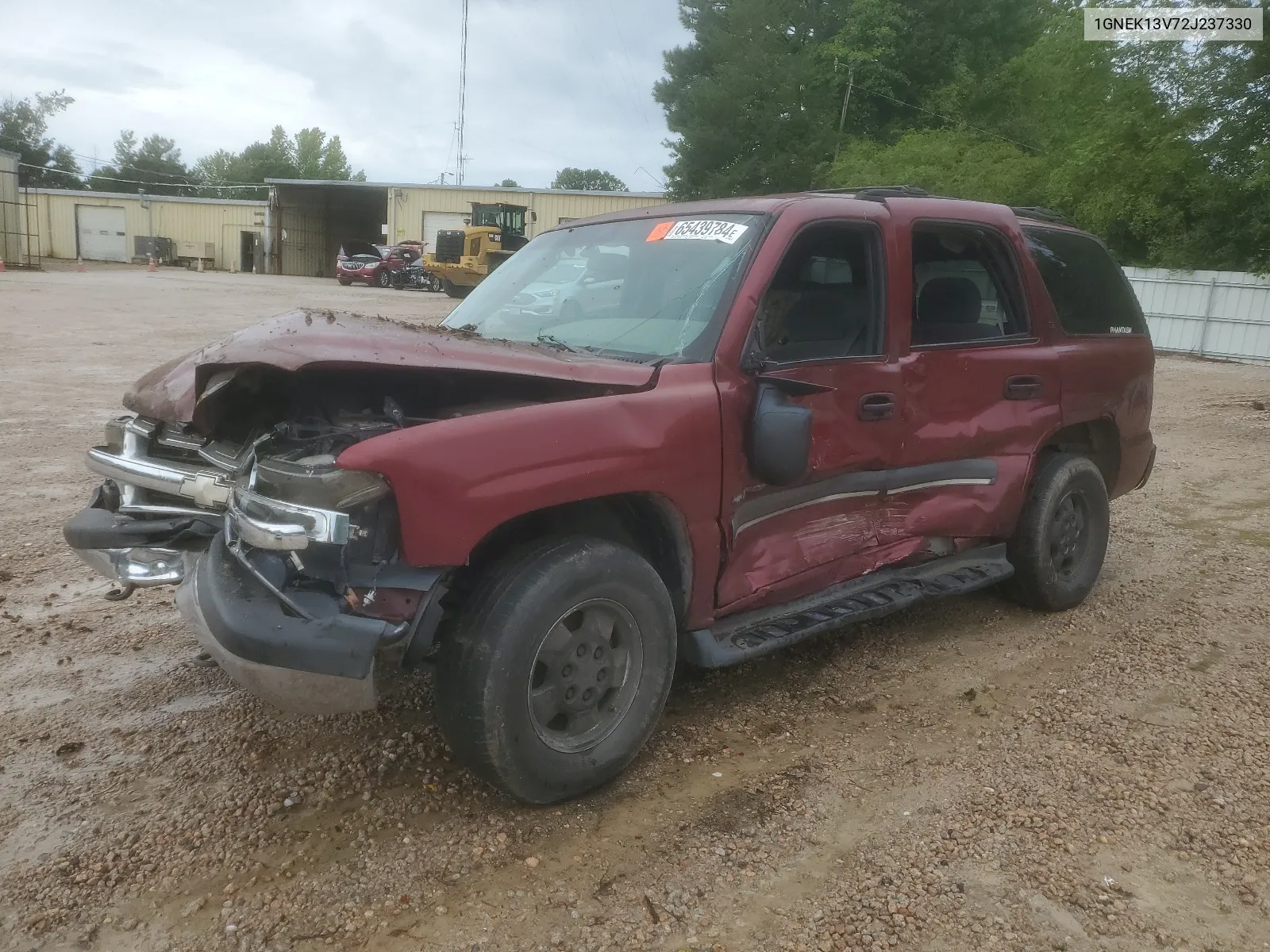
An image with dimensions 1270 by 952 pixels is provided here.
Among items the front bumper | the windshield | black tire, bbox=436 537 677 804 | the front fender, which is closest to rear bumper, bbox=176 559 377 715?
the front bumper

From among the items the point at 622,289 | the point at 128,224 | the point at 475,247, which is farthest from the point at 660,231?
the point at 128,224

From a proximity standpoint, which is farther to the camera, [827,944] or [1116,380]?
[1116,380]

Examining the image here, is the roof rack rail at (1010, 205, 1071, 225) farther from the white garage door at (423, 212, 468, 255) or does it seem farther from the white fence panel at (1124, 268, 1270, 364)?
the white garage door at (423, 212, 468, 255)

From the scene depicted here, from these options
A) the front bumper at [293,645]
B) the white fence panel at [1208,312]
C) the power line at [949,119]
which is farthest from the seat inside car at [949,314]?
the power line at [949,119]

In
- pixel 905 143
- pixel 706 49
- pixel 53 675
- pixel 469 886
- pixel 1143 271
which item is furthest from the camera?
pixel 706 49

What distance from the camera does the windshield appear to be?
3297 millimetres

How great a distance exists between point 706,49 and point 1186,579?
36.8m

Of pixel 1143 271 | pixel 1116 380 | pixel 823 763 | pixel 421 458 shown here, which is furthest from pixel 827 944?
pixel 1143 271

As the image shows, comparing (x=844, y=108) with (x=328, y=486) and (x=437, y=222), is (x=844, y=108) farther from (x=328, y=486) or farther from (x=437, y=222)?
(x=328, y=486)

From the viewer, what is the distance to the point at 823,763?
3.18m

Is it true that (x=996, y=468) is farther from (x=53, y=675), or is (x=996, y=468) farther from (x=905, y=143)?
(x=905, y=143)

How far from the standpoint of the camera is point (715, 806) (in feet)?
9.53

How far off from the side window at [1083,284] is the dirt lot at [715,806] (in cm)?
146

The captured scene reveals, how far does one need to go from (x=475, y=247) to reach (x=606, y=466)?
97.5 feet
